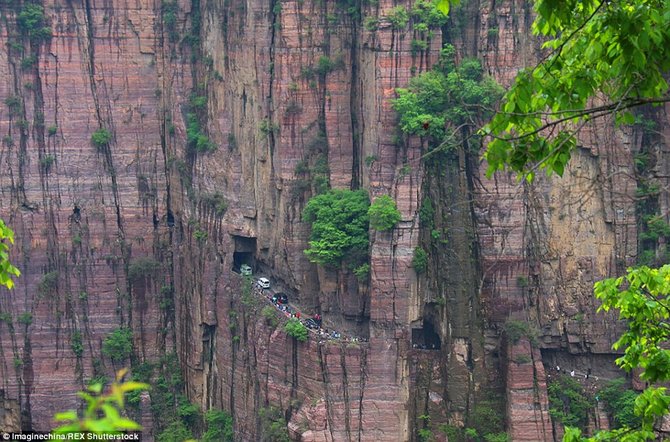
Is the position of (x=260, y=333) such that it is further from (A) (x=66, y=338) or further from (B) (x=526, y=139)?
(B) (x=526, y=139)

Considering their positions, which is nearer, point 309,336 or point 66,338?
point 309,336

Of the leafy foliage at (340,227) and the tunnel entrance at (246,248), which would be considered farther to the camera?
the tunnel entrance at (246,248)

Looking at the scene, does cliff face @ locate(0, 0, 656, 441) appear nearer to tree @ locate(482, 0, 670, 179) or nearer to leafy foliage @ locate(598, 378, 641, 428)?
leafy foliage @ locate(598, 378, 641, 428)

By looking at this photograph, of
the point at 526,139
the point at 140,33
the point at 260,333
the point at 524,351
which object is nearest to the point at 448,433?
the point at 524,351

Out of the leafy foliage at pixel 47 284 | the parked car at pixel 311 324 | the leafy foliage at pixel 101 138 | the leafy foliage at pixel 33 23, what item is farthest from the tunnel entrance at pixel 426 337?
the leafy foliage at pixel 33 23

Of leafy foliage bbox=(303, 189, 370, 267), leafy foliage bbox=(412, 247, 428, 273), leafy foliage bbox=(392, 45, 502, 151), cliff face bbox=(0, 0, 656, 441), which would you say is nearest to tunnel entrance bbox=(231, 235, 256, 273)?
cliff face bbox=(0, 0, 656, 441)

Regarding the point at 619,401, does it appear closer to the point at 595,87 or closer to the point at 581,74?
the point at 595,87

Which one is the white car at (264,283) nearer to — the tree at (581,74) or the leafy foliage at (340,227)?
the leafy foliage at (340,227)
